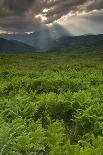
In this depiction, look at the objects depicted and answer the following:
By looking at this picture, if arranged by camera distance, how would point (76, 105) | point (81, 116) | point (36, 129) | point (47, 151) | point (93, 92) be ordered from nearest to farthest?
point (47, 151) < point (36, 129) < point (81, 116) < point (76, 105) < point (93, 92)

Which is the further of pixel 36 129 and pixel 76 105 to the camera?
pixel 76 105

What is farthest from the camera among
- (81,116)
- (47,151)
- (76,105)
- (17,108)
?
(76,105)

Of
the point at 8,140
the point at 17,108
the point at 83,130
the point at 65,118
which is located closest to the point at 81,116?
the point at 83,130

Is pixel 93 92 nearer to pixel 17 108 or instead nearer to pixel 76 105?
pixel 76 105

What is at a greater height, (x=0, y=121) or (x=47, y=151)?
(x=0, y=121)

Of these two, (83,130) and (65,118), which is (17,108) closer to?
(65,118)

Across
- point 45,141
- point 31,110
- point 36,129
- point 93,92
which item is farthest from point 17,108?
point 93,92

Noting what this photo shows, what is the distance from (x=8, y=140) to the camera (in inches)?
382

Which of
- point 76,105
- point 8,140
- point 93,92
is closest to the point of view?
point 8,140

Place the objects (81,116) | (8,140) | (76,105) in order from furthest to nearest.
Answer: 1. (76,105)
2. (81,116)
3. (8,140)

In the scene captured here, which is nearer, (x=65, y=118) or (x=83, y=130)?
(x=83, y=130)

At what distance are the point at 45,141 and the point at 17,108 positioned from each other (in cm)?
439

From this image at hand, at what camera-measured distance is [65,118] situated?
15125mm

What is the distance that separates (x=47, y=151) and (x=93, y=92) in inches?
341
